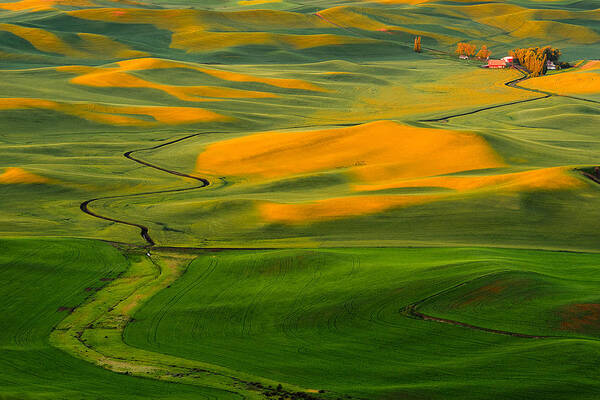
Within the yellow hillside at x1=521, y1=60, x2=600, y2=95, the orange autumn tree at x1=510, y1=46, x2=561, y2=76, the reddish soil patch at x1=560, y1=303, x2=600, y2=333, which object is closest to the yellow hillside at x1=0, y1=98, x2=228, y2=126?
the yellow hillside at x1=521, y1=60, x2=600, y2=95

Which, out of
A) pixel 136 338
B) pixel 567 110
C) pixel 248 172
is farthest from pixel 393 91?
pixel 136 338

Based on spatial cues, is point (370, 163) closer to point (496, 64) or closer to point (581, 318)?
point (581, 318)

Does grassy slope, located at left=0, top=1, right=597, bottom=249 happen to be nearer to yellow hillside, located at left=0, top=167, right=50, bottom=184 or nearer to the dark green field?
the dark green field

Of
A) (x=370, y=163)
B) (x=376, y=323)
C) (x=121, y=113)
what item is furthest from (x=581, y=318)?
(x=121, y=113)

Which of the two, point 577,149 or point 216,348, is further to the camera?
point 577,149

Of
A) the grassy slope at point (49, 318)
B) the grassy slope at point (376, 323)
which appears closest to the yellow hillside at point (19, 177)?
the grassy slope at point (49, 318)

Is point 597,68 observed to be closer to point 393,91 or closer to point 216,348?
point 393,91
